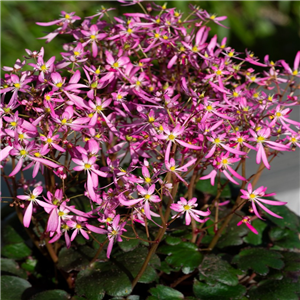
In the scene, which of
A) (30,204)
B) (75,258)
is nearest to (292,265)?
(75,258)

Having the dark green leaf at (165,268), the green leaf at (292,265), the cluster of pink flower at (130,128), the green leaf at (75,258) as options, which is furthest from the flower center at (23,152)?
the green leaf at (292,265)

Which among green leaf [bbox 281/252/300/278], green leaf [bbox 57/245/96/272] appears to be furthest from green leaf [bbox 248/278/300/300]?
green leaf [bbox 57/245/96/272]

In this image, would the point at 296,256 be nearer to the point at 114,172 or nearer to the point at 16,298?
the point at 114,172

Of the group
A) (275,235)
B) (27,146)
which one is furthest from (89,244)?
(275,235)

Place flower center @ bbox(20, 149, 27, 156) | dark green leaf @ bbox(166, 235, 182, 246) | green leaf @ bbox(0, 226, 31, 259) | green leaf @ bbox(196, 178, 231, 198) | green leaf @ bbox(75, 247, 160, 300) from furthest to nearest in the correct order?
1. green leaf @ bbox(196, 178, 231, 198)
2. green leaf @ bbox(0, 226, 31, 259)
3. dark green leaf @ bbox(166, 235, 182, 246)
4. green leaf @ bbox(75, 247, 160, 300)
5. flower center @ bbox(20, 149, 27, 156)

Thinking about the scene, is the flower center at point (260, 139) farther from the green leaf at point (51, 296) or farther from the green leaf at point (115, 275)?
the green leaf at point (51, 296)

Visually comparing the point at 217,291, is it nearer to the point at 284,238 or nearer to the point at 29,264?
the point at 284,238

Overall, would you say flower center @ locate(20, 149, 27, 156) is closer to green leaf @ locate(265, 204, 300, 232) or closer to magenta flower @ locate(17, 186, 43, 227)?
magenta flower @ locate(17, 186, 43, 227)
